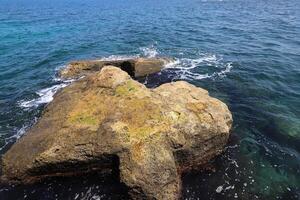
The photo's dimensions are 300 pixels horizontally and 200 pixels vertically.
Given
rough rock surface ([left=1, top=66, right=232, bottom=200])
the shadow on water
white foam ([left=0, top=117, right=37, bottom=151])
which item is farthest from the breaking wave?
the shadow on water

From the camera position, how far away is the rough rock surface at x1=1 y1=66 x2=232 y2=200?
45.2 ft

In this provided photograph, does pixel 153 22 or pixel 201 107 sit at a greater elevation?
pixel 201 107

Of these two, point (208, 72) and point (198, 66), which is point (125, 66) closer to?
point (198, 66)

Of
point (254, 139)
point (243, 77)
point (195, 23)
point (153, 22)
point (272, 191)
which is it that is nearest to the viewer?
point (272, 191)

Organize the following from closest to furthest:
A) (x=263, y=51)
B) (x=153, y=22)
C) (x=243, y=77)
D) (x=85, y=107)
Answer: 1. (x=85, y=107)
2. (x=243, y=77)
3. (x=263, y=51)
4. (x=153, y=22)

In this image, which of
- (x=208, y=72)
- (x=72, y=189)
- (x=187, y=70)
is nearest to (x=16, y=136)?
(x=72, y=189)

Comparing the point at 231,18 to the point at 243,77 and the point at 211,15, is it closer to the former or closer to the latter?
the point at 211,15

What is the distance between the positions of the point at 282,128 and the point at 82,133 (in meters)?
11.8

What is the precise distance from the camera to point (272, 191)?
47.3 ft

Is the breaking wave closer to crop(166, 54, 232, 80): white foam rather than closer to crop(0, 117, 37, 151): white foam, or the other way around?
crop(166, 54, 232, 80): white foam

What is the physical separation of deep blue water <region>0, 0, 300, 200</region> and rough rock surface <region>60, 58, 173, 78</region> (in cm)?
89

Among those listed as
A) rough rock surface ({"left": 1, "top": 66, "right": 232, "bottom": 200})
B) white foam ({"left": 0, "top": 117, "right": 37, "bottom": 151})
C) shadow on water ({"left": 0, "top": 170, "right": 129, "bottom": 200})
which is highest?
rough rock surface ({"left": 1, "top": 66, "right": 232, "bottom": 200})

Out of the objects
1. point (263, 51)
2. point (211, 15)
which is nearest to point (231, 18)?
point (211, 15)

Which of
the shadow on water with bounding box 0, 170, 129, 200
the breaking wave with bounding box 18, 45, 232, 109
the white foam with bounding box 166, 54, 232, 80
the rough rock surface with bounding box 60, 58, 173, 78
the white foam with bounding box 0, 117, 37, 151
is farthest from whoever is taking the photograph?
the white foam with bounding box 166, 54, 232, 80
